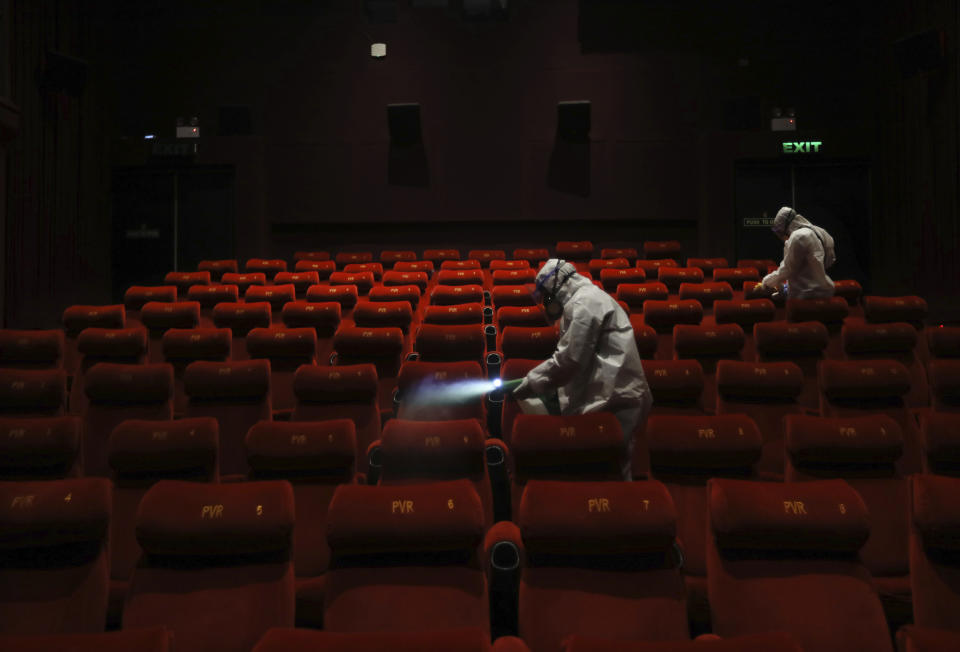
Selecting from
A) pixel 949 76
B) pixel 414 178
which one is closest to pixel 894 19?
pixel 949 76

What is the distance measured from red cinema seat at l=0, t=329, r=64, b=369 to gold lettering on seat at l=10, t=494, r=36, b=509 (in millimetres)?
2212

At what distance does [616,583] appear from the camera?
59.3 inches

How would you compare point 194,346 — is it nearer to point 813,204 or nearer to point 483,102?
point 483,102

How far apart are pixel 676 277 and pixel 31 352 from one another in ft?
15.9

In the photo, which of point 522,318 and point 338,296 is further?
point 338,296

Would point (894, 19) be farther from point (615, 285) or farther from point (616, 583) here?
point (616, 583)

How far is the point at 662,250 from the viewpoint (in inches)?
287

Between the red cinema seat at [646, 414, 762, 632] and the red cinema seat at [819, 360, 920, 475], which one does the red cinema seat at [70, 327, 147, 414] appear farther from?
the red cinema seat at [819, 360, 920, 475]

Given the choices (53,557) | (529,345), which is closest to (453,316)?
(529,345)

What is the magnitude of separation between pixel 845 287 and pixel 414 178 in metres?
4.90

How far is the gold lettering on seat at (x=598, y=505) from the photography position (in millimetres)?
1510

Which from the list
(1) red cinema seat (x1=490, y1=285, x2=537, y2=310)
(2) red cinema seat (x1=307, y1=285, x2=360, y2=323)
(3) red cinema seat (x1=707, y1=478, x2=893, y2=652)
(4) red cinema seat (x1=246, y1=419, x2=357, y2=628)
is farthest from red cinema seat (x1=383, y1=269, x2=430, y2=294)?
(3) red cinema seat (x1=707, y1=478, x2=893, y2=652)

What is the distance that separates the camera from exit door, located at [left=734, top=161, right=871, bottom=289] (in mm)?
7348

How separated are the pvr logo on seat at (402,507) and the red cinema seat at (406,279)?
4.28 meters
